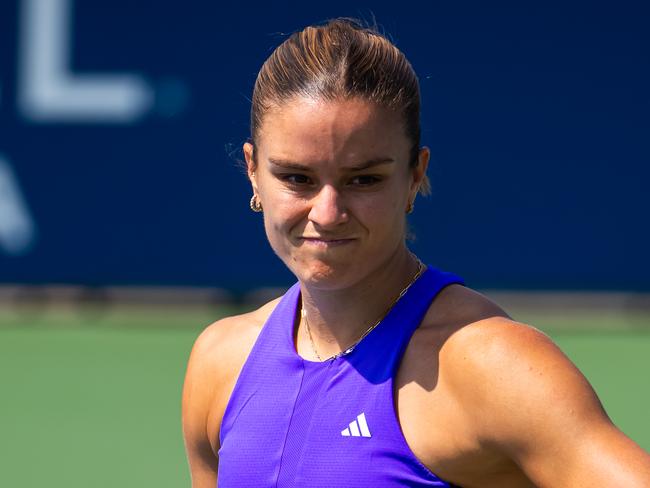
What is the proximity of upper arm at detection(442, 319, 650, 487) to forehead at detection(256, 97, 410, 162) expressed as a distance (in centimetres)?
39

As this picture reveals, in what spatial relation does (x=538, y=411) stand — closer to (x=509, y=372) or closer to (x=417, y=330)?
(x=509, y=372)

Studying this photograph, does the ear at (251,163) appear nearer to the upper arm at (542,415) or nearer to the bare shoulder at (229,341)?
the bare shoulder at (229,341)

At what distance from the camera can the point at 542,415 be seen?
2.05m

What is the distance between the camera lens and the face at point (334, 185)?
2.27 meters

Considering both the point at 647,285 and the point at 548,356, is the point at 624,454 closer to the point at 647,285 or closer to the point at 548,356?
the point at 548,356

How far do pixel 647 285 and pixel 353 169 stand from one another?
710cm

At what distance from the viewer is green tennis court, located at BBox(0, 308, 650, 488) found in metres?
5.52

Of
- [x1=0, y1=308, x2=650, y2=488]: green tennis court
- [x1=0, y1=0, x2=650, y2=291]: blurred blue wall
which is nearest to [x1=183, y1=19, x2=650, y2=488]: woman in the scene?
[x1=0, y1=308, x2=650, y2=488]: green tennis court

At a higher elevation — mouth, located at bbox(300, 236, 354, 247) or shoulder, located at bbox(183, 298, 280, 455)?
mouth, located at bbox(300, 236, 354, 247)

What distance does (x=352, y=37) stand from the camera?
237 centimetres

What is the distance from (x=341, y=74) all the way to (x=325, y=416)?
23.9 inches

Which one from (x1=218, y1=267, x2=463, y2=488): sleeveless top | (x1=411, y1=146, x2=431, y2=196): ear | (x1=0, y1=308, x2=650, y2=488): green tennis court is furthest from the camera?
(x1=0, y1=308, x2=650, y2=488): green tennis court

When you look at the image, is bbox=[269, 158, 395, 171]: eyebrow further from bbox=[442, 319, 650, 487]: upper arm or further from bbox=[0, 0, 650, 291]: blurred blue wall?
bbox=[0, 0, 650, 291]: blurred blue wall

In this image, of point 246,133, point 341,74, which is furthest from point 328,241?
point 246,133
